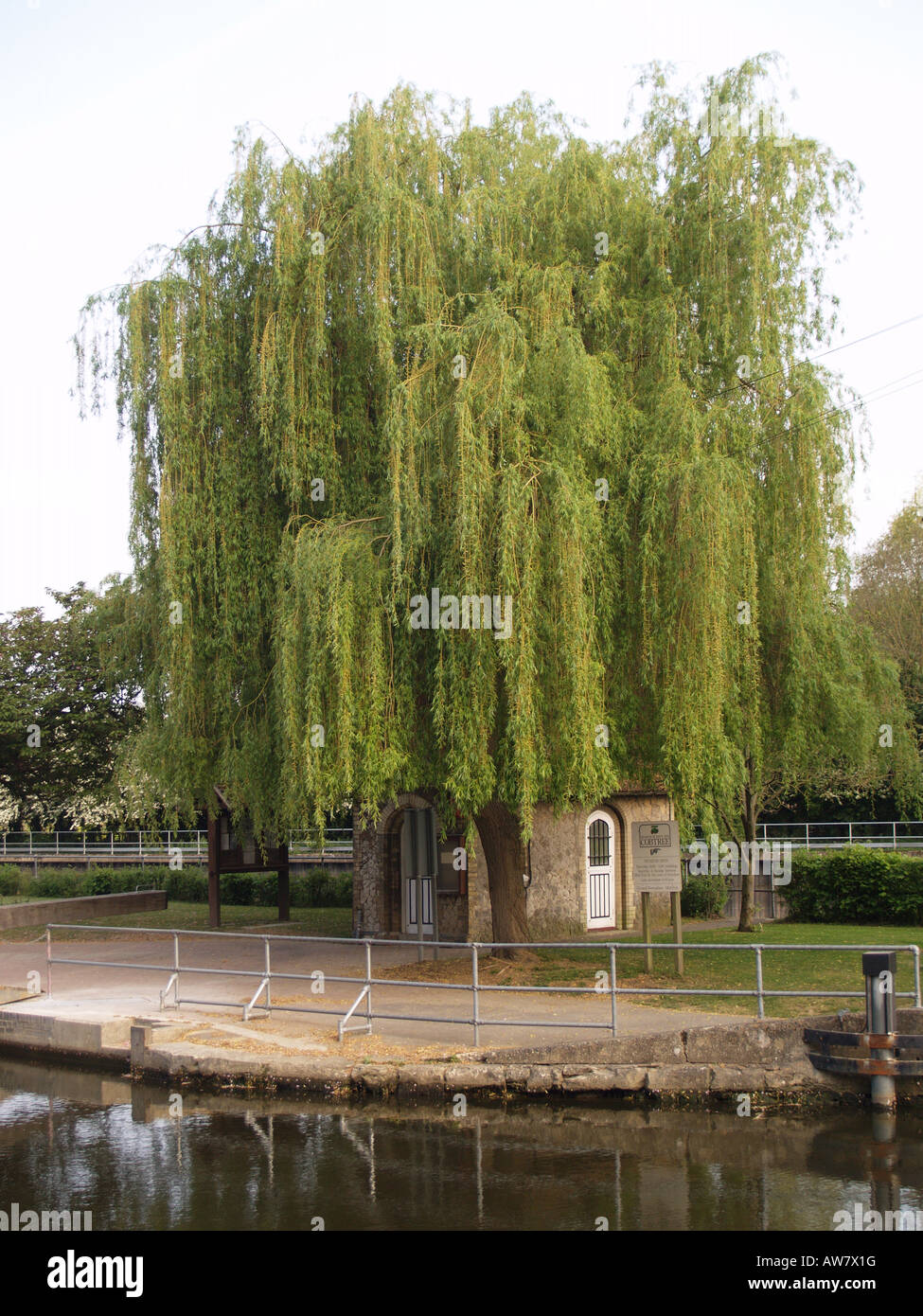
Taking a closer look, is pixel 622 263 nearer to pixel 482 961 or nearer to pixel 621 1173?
pixel 482 961

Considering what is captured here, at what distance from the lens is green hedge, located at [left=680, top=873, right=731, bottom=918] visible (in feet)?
85.6

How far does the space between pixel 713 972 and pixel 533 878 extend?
5022mm

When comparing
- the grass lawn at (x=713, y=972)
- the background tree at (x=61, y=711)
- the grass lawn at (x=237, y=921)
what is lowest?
the grass lawn at (x=237, y=921)

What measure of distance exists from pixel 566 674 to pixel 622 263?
20.9 feet

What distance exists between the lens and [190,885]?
35.6 m

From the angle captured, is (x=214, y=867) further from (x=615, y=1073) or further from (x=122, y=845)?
(x=122, y=845)

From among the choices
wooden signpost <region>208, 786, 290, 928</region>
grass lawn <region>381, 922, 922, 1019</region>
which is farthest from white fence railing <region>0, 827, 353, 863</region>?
grass lawn <region>381, 922, 922, 1019</region>

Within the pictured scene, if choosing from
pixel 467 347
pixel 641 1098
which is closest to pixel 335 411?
pixel 467 347

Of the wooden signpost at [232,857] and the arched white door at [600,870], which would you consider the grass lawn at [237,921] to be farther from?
the arched white door at [600,870]

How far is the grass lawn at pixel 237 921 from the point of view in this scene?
2518 centimetres

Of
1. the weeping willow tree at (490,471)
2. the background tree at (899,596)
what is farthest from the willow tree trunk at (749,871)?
the background tree at (899,596)

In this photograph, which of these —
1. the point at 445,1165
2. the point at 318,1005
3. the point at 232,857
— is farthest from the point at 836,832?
the point at 445,1165

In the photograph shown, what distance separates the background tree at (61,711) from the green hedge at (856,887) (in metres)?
26.1

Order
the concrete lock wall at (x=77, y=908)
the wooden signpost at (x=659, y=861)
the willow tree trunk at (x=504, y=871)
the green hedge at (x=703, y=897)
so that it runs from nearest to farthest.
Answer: the wooden signpost at (x=659, y=861)
the willow tree trunk at (x=504, y=871)
the green hedge at (x=703, y=897)
the concrete lock wall at (x=77, y=908)
